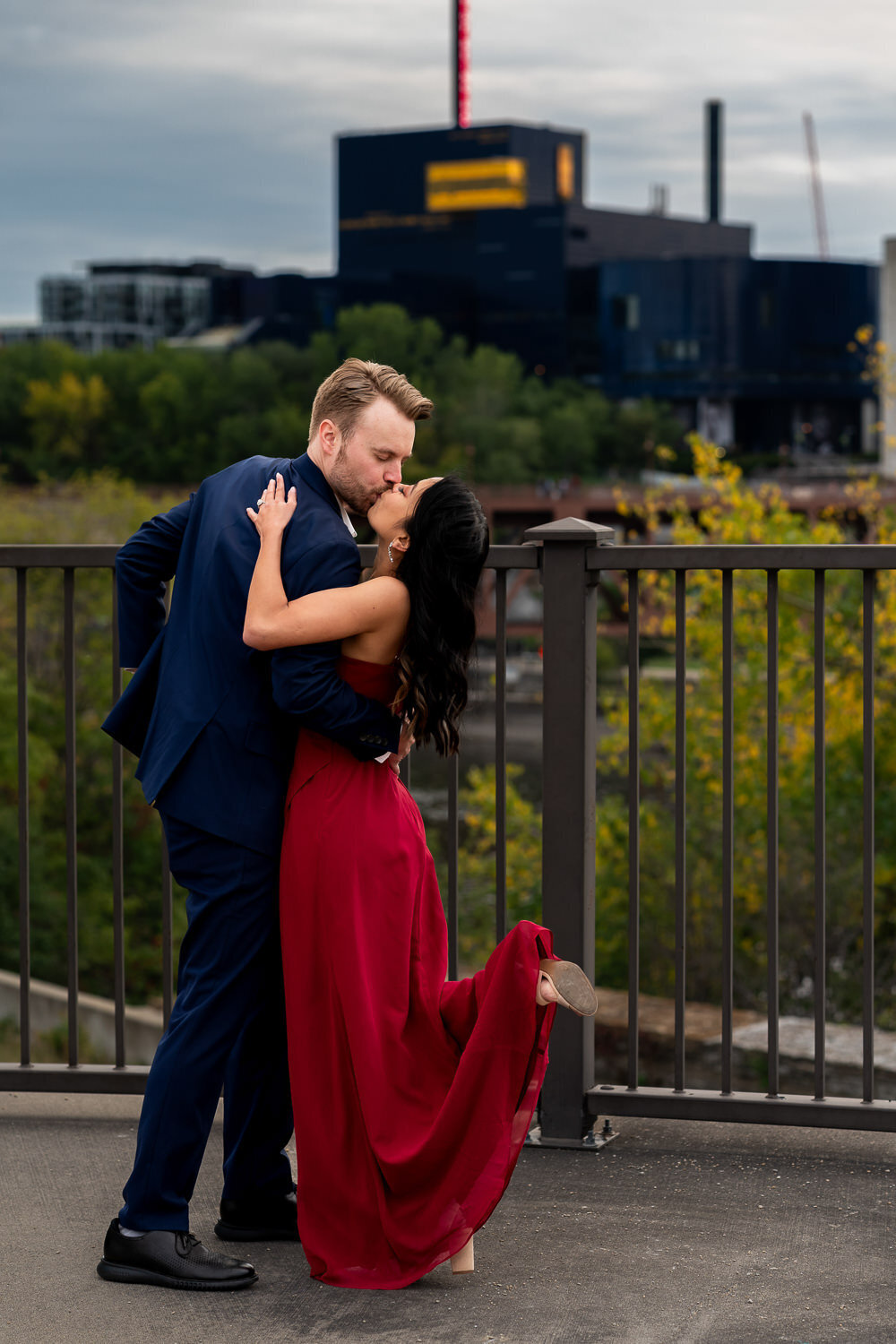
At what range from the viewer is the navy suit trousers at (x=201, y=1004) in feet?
10.0

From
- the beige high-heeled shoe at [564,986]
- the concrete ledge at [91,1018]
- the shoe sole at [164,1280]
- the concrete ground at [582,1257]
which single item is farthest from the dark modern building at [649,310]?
the shoe sole at [164,1280]

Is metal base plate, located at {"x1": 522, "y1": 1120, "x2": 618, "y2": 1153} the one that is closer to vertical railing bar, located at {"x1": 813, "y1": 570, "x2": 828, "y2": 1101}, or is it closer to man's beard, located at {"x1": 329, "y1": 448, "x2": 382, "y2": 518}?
vertical railing bar, located at {"x1": 813, "y1": 570, "x2": 828, "y2": 1101}

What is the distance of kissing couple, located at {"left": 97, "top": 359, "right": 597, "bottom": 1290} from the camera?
9.85 feet

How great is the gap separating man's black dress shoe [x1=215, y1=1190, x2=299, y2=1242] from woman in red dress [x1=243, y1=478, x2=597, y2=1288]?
0.23 meters

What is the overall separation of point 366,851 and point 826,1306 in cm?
119

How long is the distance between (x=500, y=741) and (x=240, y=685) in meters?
0.95

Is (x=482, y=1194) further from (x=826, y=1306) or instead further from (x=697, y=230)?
(x=697, y=230)

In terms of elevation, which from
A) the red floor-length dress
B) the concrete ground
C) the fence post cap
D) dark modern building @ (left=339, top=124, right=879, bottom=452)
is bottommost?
the concrete ground

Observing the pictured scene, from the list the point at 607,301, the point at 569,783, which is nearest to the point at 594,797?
the point at 569,783

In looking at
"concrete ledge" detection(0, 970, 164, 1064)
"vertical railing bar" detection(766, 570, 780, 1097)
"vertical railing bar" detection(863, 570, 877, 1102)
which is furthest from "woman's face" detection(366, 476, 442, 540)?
"concrete ledge" detection(0, 970, 164, 1064)

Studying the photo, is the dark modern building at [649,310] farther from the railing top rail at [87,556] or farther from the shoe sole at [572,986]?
the shoe sole at [572,986]

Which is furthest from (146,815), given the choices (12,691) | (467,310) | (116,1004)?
(467,310)

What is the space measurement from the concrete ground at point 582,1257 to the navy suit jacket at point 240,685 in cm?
86

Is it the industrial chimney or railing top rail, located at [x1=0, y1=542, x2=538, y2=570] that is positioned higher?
the industrial chimney
